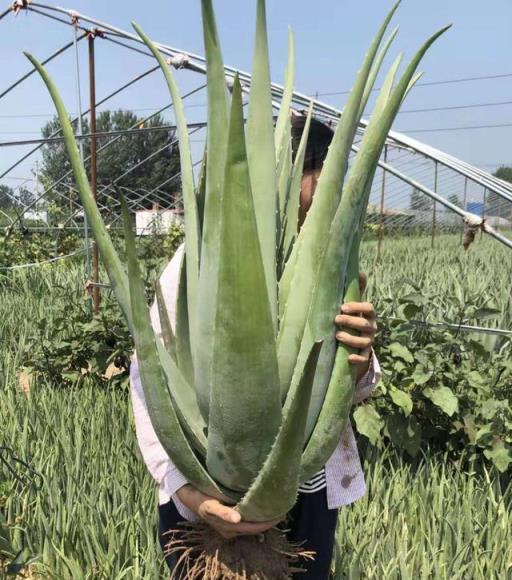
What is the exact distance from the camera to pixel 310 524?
3.58 ft

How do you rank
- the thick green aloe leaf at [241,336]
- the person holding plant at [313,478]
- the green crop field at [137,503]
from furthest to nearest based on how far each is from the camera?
the green crop field at [137,503]
the person holding plant at [313,478]
the thick green aloe leaf at [241,336]

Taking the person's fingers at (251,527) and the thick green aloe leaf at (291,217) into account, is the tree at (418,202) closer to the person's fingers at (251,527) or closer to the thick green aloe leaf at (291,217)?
the thick green aloe leaf at (291,217)

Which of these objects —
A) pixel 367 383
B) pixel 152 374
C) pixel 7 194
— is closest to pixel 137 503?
pixel 367 383

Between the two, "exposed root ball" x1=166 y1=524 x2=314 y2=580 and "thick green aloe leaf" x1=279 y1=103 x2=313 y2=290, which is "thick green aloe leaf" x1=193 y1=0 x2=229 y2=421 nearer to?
"thick green aloe leaf" x1=279 y1=103 x2=313 y2=290

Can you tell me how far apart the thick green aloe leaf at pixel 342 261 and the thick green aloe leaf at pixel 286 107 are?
0.14m

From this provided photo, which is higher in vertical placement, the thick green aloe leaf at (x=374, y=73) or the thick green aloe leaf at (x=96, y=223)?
the thick green aloe leaf at (x=374, y=73)

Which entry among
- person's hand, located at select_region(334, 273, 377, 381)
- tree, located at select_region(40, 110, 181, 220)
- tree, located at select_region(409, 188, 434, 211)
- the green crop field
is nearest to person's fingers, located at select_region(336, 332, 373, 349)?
person's hand, located at select_region(334, 273, 377, 381)

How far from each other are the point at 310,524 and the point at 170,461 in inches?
12.4

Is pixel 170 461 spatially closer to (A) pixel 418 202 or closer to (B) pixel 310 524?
(B) pixel 310 524

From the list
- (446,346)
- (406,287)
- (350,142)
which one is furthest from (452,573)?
(406,287)

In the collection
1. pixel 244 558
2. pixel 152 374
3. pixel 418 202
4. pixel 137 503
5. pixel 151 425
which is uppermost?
pixel 418 202

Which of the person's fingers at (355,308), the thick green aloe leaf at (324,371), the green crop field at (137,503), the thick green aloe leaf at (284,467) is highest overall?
the person's fingers at (355,308)

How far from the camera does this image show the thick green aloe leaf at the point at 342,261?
1.84 ft

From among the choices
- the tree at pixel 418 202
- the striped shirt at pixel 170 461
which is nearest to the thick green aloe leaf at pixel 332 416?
the striped shirt at pixel 170 461
